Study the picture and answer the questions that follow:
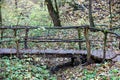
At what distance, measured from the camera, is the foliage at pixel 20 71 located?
8185 millimetres

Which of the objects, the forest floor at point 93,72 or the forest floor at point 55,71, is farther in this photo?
the forest floor at point 55,71

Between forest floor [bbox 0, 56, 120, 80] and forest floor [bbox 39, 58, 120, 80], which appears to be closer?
forest floor [bbox 39, 58, 120, 80]

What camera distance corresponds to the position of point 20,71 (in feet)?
28.3

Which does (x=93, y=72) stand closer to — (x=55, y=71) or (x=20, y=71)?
(x=55, y=71)

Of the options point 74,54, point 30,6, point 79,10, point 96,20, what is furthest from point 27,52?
point 30,6

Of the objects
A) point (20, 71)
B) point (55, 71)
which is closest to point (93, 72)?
point (55, 71)

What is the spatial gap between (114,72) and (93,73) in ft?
2.44

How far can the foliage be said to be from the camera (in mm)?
8185

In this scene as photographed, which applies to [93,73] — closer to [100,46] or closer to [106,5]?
[100,46]

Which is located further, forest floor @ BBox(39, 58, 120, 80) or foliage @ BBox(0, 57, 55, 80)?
foliage @ BBox(0, 57, 55, 80)

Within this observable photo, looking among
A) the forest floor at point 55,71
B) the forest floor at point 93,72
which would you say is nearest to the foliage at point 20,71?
the forest floor at point 55,71

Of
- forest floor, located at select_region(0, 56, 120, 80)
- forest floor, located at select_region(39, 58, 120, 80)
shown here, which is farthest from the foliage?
forest floor, located at select_region(39, 58, 120, 80)

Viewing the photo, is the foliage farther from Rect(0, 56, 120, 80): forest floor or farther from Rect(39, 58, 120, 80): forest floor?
Rect(39, 58, 120, 80): forest floor

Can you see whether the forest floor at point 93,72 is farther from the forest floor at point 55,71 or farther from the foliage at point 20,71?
the foliage at point 20,71
